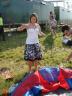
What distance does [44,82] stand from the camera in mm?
7078

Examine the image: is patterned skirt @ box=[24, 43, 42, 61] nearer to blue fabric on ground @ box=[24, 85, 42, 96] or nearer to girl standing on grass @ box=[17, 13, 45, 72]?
girl standing on grass @ box=[17, 13, 45, 72]

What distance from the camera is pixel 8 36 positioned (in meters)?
17.8

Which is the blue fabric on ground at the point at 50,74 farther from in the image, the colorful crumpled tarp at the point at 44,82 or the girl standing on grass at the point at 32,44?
the girl standing on grass at the point at 32,44

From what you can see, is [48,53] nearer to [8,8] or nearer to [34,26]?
[34,26]

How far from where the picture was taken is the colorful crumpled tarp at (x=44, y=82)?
6648 millimetres

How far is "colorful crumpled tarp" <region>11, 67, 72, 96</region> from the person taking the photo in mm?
6648

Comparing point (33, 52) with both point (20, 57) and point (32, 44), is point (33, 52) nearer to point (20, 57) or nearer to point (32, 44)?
point (32, 44)

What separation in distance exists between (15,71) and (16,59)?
1.93 m

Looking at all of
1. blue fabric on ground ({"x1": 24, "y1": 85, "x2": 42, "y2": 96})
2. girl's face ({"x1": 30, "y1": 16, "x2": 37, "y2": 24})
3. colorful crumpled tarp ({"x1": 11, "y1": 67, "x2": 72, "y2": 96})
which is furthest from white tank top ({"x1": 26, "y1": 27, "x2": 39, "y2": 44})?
blue fabric on ground ({"x1": 24, "y1": 85, "x2": 42, "y2": 96})

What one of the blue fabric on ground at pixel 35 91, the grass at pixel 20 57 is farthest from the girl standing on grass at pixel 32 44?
the blue fabric on ground at pixel 35 91

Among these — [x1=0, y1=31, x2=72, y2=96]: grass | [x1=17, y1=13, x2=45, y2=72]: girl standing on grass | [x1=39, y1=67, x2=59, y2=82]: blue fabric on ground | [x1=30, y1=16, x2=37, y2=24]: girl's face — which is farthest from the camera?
[x1=0, y1=31, x2=72, y2=96]: grass

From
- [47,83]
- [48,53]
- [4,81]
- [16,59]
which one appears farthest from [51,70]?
[48,53]

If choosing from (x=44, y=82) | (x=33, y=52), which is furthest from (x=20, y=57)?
(x=44, y=82)

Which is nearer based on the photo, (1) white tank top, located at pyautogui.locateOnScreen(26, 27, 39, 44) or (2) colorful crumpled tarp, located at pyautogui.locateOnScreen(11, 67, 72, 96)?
(2) colorful crumpled tarp, located at pyautogui.locateOnScreen(11, 67, 72, 96)
